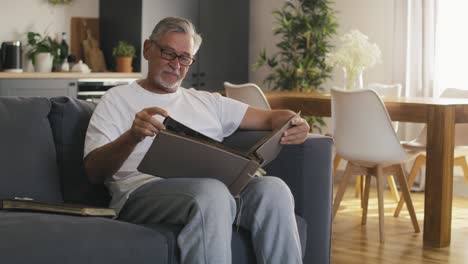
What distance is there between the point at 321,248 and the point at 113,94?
36.9 inches

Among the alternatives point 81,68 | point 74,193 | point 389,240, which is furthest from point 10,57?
point 74,193

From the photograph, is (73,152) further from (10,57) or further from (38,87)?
(10,57)

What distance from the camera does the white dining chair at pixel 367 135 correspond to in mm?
4371

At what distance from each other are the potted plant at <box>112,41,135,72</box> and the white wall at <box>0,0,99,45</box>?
51 cm

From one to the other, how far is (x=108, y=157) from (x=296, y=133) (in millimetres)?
716

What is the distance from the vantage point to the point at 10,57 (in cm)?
611

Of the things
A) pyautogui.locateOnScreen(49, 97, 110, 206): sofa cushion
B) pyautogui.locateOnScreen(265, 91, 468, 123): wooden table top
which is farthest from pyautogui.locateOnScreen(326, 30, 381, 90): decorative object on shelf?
pyautogui.locateOnScreen(49, 97, 110, 206): sofa cushion

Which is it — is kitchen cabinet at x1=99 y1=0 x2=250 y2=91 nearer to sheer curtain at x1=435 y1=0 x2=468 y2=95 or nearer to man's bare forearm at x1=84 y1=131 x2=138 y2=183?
sheer curtain at x1=435 y1=0 x2=468 y2=95

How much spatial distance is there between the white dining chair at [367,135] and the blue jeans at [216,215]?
1.75 meters

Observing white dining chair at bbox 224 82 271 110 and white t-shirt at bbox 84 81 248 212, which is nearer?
white t-shirt at bbox 84 81 248 212

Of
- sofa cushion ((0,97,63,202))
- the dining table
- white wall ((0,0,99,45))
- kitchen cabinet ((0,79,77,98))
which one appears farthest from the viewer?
white wall ((0,0,99,45))

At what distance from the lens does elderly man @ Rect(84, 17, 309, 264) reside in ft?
7.95

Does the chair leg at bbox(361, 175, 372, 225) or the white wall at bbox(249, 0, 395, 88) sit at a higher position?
the white wall at bbox(249, 0, 395, 88)

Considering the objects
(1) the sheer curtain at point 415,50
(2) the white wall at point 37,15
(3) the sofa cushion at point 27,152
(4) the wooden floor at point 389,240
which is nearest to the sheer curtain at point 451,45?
(1) the sheer curtain at point 415,50
